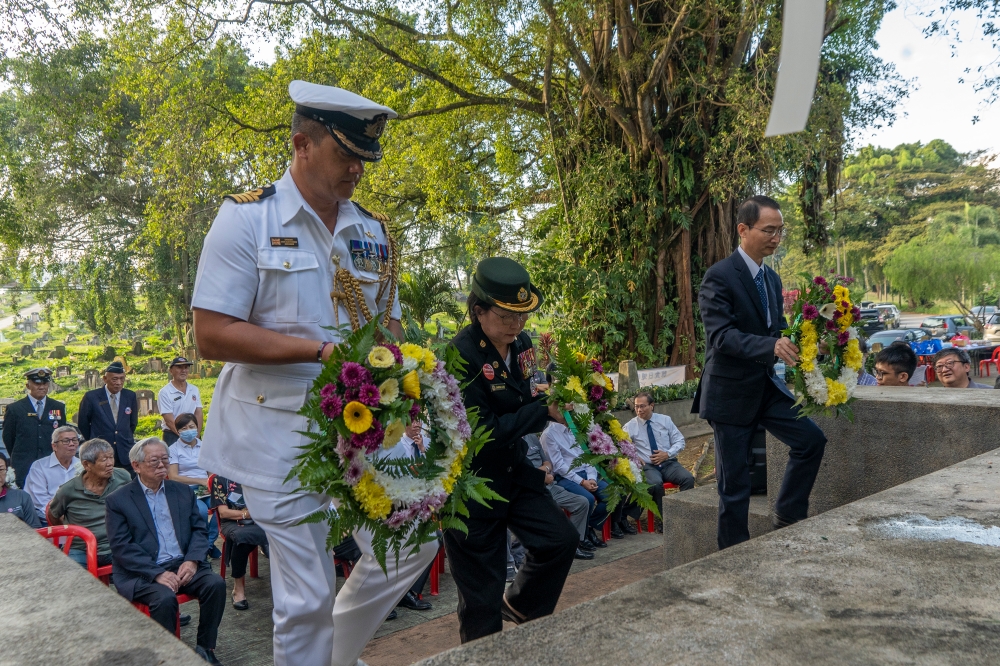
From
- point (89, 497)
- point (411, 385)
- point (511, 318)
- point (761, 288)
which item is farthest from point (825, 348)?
point (89, 497)

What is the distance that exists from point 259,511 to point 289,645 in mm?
434

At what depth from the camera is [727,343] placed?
4352 mm

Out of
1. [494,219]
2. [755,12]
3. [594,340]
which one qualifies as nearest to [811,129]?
[755,12]

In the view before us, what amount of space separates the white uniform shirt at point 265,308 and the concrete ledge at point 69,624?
56 cm

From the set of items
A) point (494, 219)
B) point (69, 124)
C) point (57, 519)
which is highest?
point (69, 124)

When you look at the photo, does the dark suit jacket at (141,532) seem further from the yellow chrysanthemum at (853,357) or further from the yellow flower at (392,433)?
the yellow chrysanthemum at (853,357)

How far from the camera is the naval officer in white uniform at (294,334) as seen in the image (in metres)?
2.57

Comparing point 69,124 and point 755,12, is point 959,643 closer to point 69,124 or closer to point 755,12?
point 755,12

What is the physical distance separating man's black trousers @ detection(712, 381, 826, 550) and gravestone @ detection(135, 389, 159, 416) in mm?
17108

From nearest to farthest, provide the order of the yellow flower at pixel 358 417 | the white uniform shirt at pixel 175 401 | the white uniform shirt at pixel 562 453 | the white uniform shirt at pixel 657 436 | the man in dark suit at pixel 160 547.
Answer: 1. the yellow flower at pixel 358 417
2. the man in dark suit at pixel 160 547
3. the white uniform shirt at pixel 562 453
4. the white uniform shirt at pixel 657 436
5. the white uniform shirt at pixel 175 401

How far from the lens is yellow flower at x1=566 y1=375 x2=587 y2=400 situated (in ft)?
11.4

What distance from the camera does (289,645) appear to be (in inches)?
102

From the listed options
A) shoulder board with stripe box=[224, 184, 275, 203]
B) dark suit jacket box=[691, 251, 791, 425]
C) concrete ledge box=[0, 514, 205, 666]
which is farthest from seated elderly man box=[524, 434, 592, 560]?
concrete ledge box=[0, 514, 205, 666]

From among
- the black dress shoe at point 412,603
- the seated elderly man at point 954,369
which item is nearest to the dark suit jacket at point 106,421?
the black dress shoe at point 412,603
